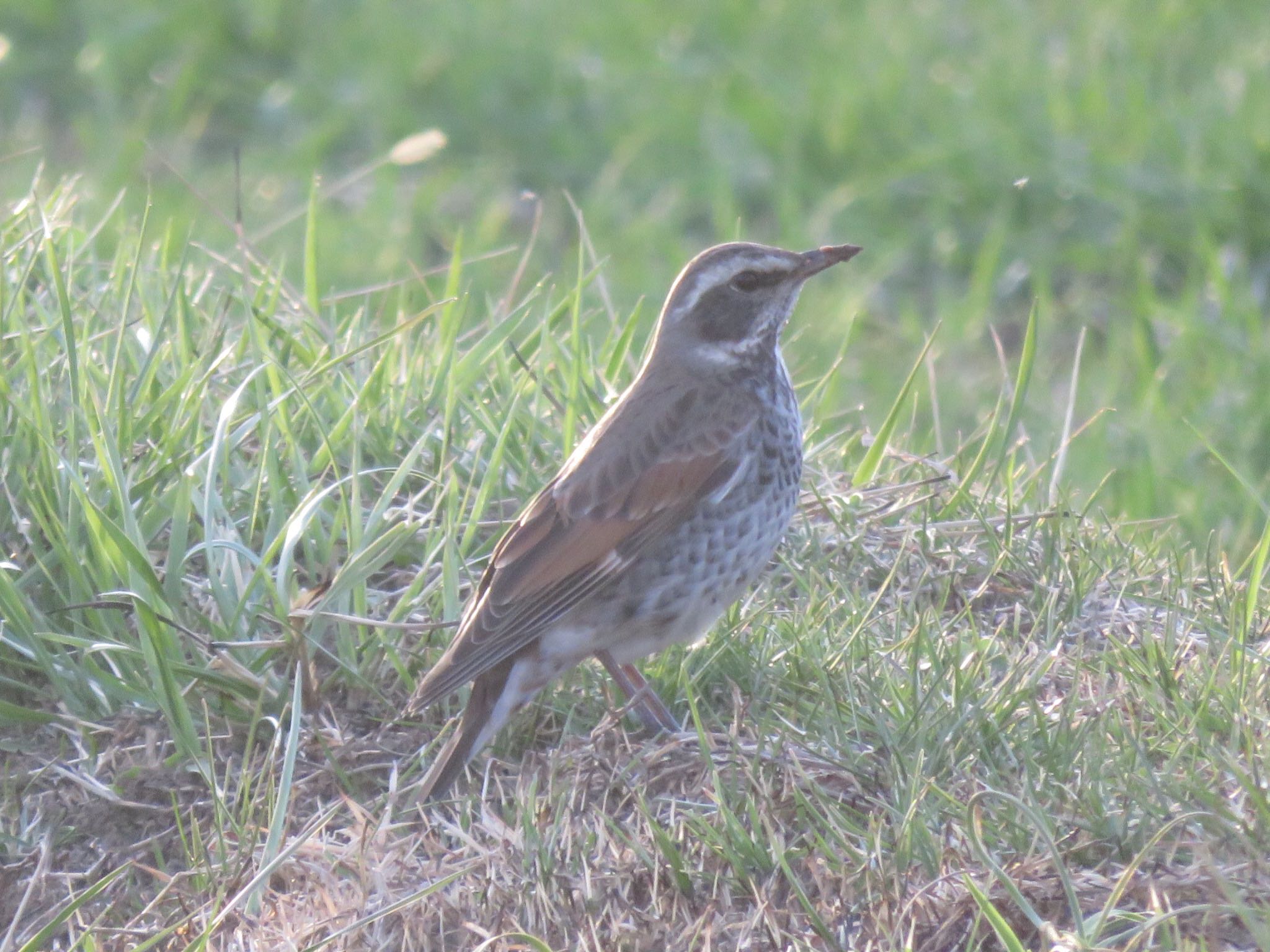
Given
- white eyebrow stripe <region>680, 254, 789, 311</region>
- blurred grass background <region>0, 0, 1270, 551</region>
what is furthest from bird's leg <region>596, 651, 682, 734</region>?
blurred grass background <region>0, 0, 1270, 551</region>

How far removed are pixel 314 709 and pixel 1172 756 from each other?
203 centimetres

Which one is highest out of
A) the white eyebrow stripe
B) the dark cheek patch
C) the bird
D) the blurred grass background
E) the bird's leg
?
the white eyebrow stripe

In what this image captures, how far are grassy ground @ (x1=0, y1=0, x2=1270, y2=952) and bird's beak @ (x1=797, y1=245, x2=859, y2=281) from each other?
584mm

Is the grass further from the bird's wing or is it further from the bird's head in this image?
the bird's head

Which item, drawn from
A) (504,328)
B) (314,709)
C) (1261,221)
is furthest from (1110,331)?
(314,709)

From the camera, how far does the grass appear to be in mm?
3672

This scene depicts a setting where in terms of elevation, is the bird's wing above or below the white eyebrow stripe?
below

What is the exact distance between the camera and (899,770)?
3908mm

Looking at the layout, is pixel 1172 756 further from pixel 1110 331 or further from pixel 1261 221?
pixel 1261 221

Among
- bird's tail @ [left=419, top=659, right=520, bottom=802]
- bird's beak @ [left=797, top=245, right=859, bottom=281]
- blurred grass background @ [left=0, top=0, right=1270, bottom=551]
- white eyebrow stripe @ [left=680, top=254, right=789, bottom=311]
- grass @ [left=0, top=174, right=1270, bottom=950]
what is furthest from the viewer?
blurred grass background @ [left=0, top=0, right=1270, bottom=551]

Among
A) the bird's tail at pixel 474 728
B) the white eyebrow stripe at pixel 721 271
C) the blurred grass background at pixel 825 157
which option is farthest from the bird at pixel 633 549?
the blurred grass background at pixel 825 157

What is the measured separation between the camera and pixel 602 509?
178 inches

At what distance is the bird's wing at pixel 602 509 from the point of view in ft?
14.2

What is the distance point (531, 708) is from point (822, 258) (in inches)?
57.2
